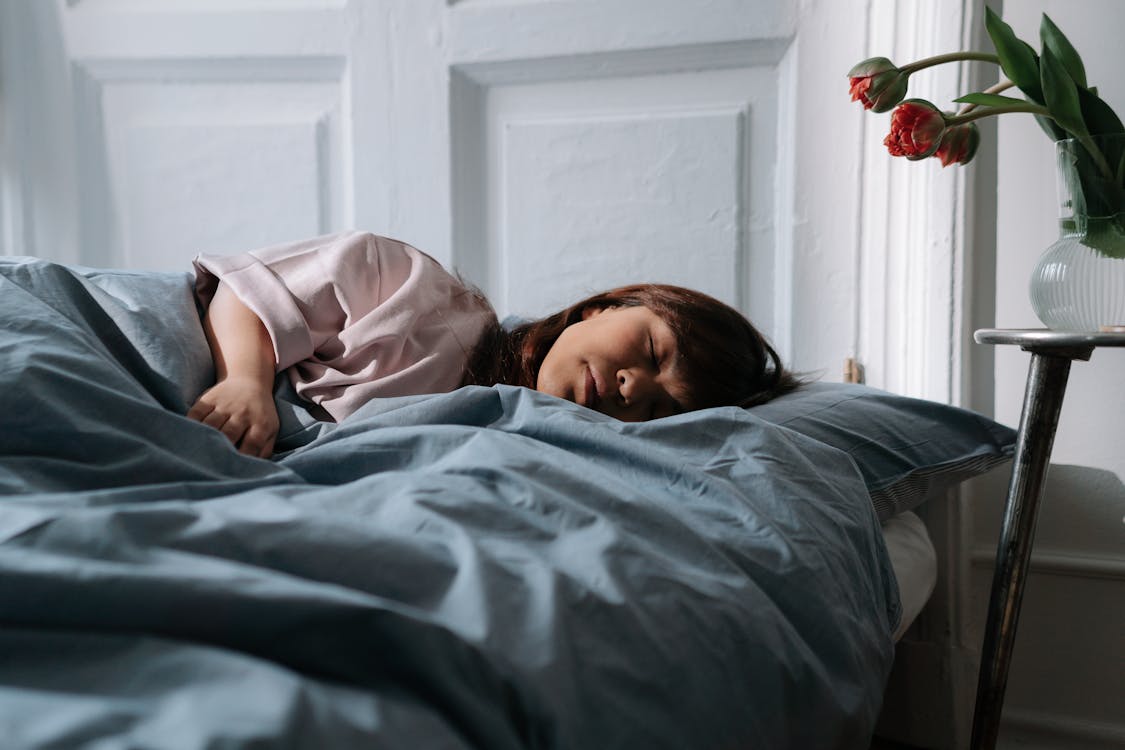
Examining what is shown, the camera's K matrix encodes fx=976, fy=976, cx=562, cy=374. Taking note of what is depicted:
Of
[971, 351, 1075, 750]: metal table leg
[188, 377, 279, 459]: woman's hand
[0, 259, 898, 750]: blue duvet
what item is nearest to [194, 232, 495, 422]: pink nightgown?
[188, 377, 279, 459]: woman's hand

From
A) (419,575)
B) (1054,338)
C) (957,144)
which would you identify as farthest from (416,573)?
(957,144)

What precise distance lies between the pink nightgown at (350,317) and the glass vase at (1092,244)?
Answer: 630 mm

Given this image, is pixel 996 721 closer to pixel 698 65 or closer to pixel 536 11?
pixel 698 65

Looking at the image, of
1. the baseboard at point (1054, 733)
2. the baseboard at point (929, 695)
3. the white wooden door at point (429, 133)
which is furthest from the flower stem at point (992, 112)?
the baseboard at point (1054, 733)

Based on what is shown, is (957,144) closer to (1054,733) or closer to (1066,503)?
(1066,503)

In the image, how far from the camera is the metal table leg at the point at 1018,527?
3.19 feet

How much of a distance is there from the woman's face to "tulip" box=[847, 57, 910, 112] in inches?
12.2

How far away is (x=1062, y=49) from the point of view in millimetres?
1007

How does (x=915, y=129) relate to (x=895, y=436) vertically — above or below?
above

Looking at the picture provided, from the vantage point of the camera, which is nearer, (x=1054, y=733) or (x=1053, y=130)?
(x=1053, y=130)

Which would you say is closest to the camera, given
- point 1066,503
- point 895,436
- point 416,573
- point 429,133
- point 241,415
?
point 416,573

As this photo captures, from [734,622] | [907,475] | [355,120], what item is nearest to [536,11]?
[355,120]

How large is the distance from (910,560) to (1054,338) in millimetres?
270

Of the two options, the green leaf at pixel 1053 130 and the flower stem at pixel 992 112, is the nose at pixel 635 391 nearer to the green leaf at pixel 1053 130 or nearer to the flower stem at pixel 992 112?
the flower stem at pixel 992 112
